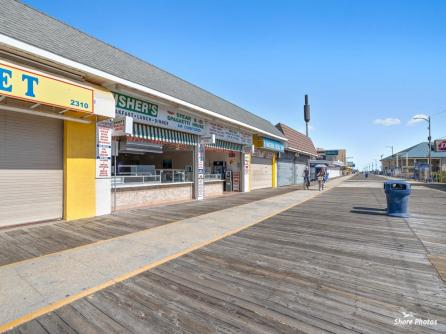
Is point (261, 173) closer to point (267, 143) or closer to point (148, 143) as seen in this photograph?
point (267, 143)

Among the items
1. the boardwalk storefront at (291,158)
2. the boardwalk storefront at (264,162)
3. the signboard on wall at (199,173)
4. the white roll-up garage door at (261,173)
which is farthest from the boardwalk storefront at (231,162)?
the boardwalk storefront at (291,158)

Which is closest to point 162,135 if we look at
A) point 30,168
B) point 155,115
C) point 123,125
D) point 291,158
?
point 155,115

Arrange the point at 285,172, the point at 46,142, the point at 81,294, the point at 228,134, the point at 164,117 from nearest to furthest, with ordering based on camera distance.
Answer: the point at 81,294
the point at 46,142
the point at 164,117
the point at 228,134
the point at 285,172

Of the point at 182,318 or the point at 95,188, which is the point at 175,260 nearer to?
the point at 182,318

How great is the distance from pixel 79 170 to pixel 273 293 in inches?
306

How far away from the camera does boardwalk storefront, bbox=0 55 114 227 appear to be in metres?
6.49

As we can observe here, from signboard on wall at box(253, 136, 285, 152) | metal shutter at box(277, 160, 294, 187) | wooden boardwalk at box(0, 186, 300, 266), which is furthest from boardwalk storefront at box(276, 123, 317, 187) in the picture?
wooden boardwalk at box(0, 186, 300, 266)

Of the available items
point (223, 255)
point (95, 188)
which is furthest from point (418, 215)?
point (95, 188)

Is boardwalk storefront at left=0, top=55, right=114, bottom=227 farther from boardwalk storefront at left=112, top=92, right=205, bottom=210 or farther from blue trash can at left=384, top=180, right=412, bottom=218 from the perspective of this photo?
blue trash can at left=384, top=180, right=412, bottom=218

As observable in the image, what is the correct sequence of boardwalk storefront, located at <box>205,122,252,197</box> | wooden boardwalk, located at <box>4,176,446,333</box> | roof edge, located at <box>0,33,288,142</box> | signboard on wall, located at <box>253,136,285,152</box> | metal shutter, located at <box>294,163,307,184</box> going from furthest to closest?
metal shutter, located at <box>294,163,307,184</box> < signboard on wall, located at <box>253,136,285,152</box> < boardwalk storefront, located at <box>205,122,252,197</box> < roof edge, located at <box>0,33,288,142</box> < wooden boardwalk, located at <box>4,176,446,333</box>

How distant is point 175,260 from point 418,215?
10075 millimetres

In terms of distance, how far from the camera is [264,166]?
23.2 m

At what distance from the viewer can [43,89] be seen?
6488 millimetres

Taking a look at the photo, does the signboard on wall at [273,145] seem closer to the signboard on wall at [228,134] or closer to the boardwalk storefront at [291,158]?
the boardwalk storefront at [291,158]
